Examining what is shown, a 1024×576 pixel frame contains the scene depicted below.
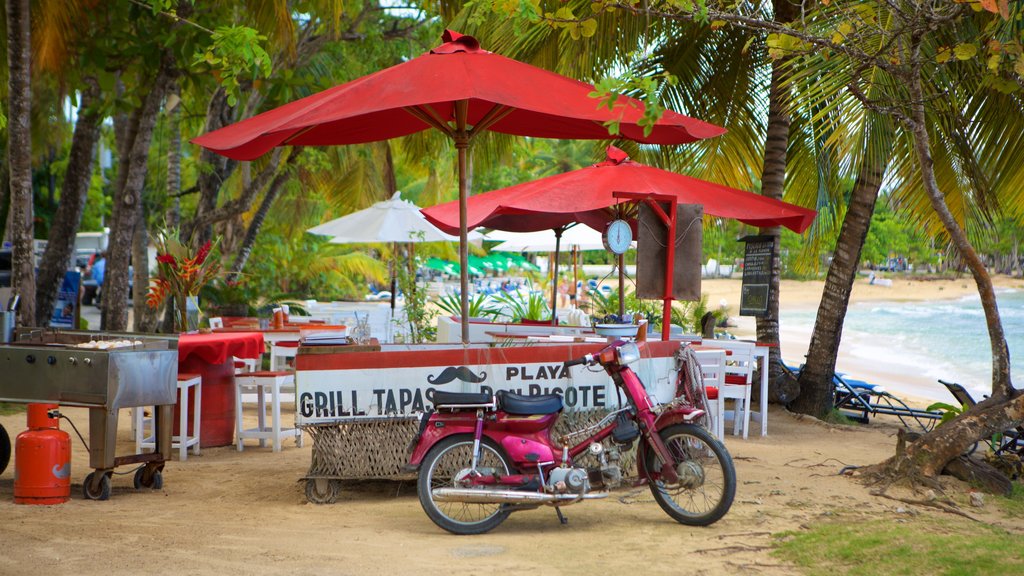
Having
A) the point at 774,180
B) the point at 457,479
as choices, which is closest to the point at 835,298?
the point at 774,180

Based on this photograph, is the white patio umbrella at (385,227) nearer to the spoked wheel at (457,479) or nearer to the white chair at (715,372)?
the white chair at (715,372)

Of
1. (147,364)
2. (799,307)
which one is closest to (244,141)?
(147,364)

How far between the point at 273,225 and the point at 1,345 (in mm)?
23008

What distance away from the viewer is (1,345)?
219 inches

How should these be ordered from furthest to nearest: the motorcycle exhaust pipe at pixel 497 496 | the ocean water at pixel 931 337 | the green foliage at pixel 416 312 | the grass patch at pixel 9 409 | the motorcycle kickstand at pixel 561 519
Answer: the ocean water at pixel 931 337 < the green foliage at pixel 416 312 < the grass patch at pixel 9 409 < the motorcycle kickstand at pixel 561 519 < the motorcycle exhaust pipe at pixel 497 496

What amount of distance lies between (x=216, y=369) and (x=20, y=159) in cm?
369

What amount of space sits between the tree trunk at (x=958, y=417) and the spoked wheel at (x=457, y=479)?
103 inches

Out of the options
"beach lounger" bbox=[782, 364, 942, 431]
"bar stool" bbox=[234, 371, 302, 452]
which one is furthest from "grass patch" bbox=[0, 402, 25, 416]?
"beach lounger" bbox=[782, 364, 942, 431]

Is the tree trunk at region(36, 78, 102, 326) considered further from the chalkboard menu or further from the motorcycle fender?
the motorcycle fender

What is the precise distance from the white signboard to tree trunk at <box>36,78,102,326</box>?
7762mm

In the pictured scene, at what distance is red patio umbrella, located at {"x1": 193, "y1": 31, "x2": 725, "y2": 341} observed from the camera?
5.34 meters

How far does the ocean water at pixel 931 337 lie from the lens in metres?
23.7

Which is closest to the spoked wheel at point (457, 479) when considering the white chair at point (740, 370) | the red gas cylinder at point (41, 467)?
the red gas cylinder at point (41, 467)

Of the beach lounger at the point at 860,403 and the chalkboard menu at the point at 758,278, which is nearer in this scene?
the chalkboard menu at the point at 758,278
